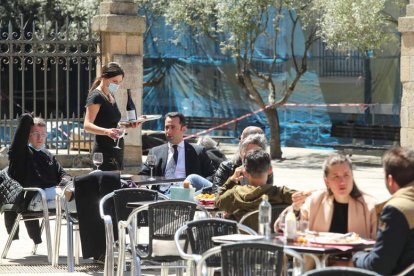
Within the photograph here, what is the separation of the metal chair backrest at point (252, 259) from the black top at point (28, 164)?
5102mm

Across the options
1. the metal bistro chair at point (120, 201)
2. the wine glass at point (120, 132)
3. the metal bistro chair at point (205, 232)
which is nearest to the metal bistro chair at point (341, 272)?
the metal bistro chair at point (205, 232)

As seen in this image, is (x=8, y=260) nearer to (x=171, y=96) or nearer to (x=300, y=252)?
(x=300, y=252)

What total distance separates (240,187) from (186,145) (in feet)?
9.38

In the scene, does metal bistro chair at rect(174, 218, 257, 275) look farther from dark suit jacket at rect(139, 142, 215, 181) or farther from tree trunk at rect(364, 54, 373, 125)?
tree trunk at rect(364, 54, 373, 125)

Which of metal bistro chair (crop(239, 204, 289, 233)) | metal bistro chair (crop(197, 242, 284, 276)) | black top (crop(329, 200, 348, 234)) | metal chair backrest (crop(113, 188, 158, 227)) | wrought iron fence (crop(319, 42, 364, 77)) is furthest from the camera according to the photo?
wrought iron fence (crop(319, 42, 364, 77))

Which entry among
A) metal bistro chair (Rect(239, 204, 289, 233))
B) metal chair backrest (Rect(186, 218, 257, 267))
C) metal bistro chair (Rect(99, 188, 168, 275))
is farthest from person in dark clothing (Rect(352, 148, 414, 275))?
metal bistro chair (Rect(99, 188, 168, 275))

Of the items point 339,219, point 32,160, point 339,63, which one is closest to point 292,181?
point 339,63

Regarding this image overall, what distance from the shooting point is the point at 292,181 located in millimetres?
22250

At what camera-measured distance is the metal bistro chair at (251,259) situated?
6.22m

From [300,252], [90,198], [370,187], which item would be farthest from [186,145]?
[370,187]

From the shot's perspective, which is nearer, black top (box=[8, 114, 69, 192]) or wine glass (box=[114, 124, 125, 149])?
black top (box=[8, 114, 69, 192])

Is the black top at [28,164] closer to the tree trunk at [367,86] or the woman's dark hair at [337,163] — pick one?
the woman's dark hair at [337,163]

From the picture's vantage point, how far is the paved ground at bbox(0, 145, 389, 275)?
10.9 meters

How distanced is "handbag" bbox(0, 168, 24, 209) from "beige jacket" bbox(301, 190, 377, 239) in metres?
4.14
